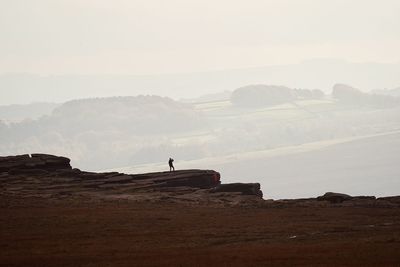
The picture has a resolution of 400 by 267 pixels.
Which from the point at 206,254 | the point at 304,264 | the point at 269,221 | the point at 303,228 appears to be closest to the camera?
the point at 304,264

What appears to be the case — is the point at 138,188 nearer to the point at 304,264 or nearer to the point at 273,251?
the point at 273,251

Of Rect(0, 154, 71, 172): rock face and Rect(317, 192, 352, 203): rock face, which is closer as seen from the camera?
Rect(317, 192, 352, 203): rock face

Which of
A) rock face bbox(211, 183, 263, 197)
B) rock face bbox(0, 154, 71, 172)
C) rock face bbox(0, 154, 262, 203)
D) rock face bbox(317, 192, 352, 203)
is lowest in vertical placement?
rock face bbox(317, 192, 352, 203)

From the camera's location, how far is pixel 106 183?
104 meters

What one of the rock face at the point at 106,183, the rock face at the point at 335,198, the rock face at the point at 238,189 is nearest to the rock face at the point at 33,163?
the rock face at the point at 106,183

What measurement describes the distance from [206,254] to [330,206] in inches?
1349

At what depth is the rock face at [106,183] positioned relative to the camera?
95062 millimetres

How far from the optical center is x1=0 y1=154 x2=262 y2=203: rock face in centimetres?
9506

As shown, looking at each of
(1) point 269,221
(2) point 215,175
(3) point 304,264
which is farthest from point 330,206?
(3) point 304,264

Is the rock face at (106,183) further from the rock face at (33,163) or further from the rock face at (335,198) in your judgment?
the rock face at (335,198)

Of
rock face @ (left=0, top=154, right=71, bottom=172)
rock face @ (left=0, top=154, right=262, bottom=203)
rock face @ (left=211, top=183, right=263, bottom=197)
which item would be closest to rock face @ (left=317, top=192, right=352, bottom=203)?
rock face @ (left=0, top=154, right=262, bottom=203)

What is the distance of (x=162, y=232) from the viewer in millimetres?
67688

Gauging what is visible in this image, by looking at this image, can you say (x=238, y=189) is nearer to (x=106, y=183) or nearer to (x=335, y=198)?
(x=335, y=198)

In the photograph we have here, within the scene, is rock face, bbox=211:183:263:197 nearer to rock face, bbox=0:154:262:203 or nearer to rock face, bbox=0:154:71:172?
rock face, bbox=0:154:262:203
